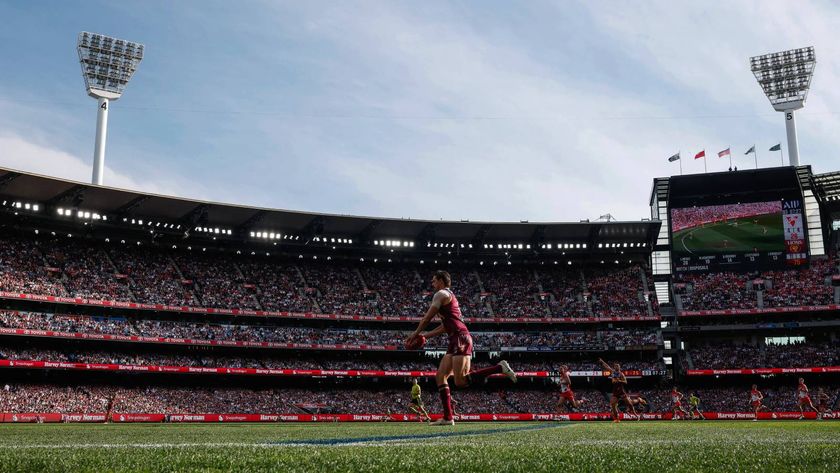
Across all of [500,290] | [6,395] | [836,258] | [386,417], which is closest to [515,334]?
[500,290]

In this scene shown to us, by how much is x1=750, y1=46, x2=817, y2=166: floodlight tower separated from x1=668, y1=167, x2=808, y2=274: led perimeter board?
7.17 meters

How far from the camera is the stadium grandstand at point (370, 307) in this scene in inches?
2200

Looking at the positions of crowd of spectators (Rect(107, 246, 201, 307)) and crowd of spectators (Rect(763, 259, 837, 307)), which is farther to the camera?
crowd of spectators (Rect(763, 259, 837, 307))

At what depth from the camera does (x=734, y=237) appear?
68.4 m

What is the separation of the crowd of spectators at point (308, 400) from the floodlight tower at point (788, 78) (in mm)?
27884

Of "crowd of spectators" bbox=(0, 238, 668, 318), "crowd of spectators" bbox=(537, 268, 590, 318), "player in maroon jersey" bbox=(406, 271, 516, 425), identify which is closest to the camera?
"player in maroon jersey" bbox=(406, 271, 516, 425)

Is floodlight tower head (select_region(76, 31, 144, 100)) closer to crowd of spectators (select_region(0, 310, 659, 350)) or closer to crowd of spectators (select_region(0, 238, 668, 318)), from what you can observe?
crowd of spectators (select_region(0, 238, 668, 318))

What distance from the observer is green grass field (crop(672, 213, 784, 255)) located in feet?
221

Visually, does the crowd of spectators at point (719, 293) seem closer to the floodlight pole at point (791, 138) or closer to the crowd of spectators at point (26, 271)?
the floodlight pole at point (791, 138)

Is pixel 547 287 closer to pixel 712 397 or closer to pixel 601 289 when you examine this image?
pixel 601 289

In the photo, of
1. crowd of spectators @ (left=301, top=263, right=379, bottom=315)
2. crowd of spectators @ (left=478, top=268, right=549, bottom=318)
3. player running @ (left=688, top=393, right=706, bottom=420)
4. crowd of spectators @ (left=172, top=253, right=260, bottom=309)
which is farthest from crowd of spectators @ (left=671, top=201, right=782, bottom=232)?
crowd of spectators @ (left=172, top=253, right=260, bottom=309)

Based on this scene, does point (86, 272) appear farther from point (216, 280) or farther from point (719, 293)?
point (719, 293)

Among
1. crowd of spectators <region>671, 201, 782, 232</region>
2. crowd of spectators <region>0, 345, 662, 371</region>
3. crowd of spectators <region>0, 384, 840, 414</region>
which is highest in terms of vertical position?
crowd of spectators <region>671, 201, 782, 232</region>

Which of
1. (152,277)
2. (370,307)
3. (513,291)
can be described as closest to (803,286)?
(513,291)
